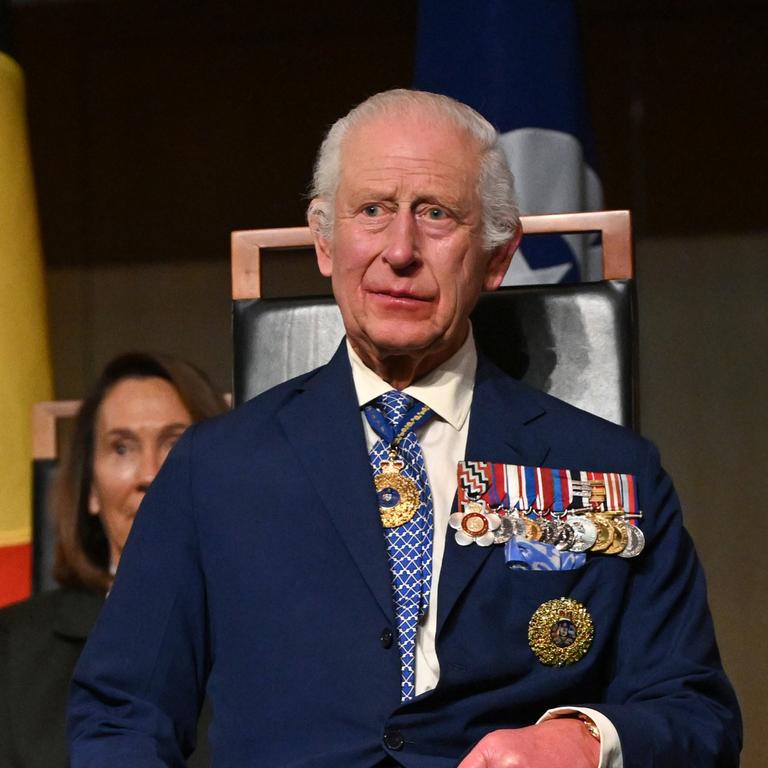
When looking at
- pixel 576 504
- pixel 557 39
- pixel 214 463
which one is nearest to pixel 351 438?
pixel 214 463

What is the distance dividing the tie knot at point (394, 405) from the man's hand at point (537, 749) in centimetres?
40

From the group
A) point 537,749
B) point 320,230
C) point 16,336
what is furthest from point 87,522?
point 537,749

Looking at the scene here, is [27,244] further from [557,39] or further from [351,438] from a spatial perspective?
[351,438]

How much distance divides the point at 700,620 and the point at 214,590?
527mm

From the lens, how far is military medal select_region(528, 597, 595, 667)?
1.52 metres

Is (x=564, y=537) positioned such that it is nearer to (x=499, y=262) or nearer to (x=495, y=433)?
(x=495, y=433)

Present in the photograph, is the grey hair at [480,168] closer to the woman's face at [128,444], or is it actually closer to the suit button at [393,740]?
the suit button at [393,740]

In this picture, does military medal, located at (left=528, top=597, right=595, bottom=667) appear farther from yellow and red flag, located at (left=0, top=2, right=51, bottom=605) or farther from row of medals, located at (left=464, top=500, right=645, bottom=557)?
yellow and red flag, located at (left=0, top=2, right=51, bottom=605)

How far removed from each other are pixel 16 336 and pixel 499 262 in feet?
4.28

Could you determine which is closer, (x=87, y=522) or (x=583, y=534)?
(x=583, y=534)

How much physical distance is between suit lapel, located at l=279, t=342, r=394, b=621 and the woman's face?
914 millimetres

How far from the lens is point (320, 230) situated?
1.73 m

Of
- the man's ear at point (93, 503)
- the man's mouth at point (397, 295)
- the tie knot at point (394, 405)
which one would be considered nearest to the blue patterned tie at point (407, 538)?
the tie knot at point (394, 405)

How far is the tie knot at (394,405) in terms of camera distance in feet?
5.43
